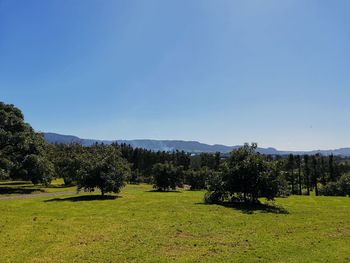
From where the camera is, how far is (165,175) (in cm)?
7212

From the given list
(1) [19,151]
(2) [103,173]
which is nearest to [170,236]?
(2) [103,173]

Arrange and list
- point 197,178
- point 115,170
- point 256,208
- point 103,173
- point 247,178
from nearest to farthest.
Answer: point 256,208 < point 247,178 < point 103,173 < point 115,170 < point 197,178

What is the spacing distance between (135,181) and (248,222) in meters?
105

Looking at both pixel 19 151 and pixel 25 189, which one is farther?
pixel 25 189

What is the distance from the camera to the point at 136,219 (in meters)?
27.2

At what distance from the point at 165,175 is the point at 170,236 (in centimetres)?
5137

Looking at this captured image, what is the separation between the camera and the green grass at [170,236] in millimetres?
16625

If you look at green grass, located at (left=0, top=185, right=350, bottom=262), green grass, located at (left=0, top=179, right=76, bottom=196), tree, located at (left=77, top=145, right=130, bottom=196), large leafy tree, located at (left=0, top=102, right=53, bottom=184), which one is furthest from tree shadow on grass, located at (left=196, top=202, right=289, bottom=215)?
green grass, located at (left=0, top=179, right=76, bottom=196)

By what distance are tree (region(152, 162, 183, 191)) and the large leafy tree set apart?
21.5 m

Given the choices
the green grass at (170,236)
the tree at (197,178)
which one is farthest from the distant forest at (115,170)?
the tree at (197,178)

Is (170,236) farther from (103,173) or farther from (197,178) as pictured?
(197,178)

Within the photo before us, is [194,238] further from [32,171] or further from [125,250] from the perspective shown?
[32,171]

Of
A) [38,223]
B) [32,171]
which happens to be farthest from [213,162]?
[38,223]

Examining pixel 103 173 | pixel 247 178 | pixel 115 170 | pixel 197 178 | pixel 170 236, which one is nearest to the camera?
pixel 170 236
